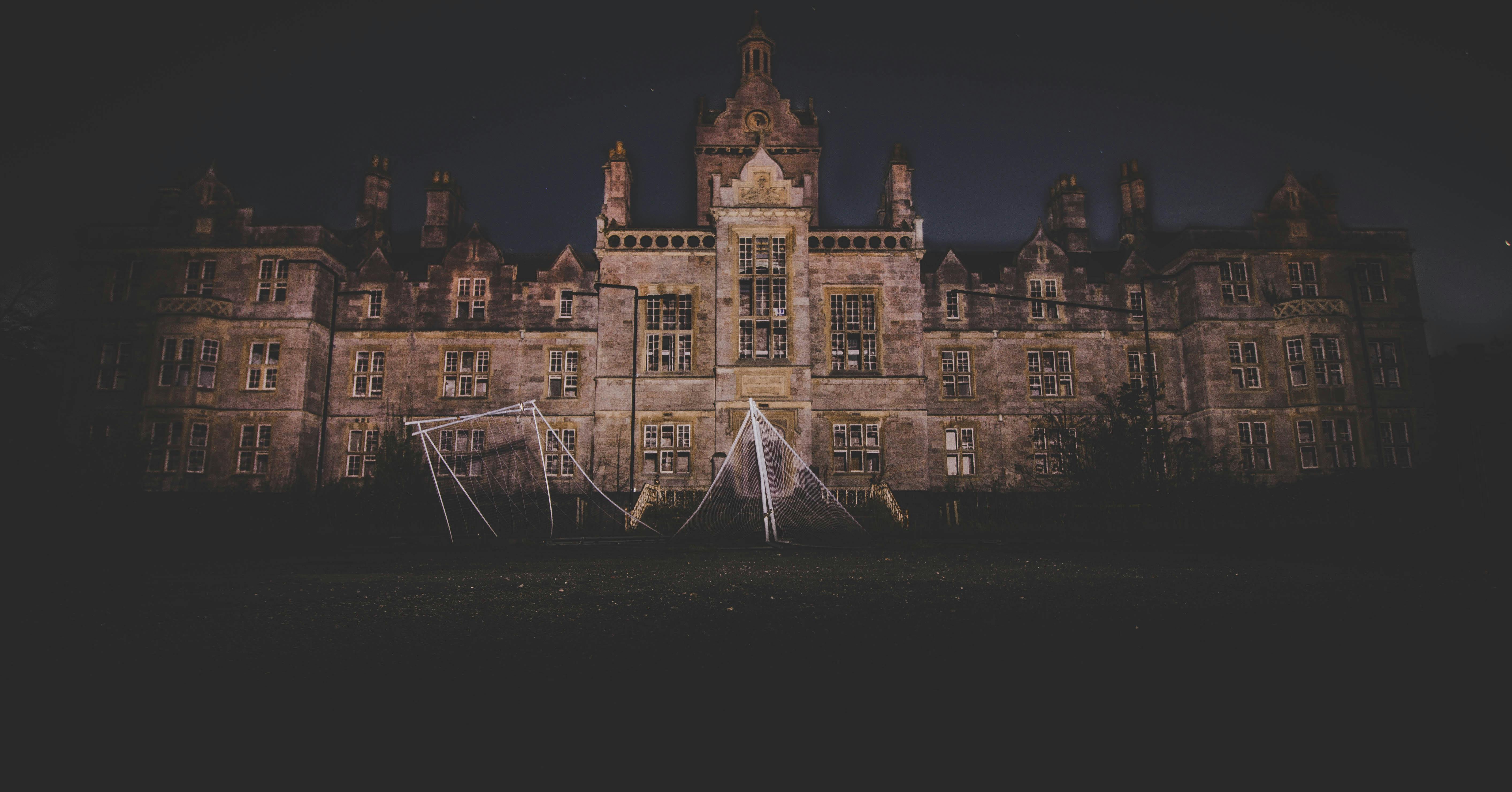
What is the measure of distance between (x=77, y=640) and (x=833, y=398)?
25510 mm

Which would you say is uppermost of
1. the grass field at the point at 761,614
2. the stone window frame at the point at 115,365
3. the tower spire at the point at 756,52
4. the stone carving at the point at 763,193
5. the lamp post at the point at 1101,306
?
the tower spire at the point at 756,52

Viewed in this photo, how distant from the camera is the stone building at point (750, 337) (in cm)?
2812

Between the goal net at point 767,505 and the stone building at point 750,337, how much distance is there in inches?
63.7

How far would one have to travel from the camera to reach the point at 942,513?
2166 centimetres

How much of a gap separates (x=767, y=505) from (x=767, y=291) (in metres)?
13.9

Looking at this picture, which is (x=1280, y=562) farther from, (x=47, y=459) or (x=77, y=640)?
(x=47, y=459)

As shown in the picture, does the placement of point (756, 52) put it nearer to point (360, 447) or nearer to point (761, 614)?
point (360, 447)

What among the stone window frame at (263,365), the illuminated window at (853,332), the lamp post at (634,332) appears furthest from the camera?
the illuminated window at (853,332)

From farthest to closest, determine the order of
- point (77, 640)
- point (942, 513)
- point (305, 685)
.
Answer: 1. point (942, 513)
2. point (77, 640)
3. point (305, 685)

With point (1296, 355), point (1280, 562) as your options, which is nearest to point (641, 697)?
point (1280, 562)

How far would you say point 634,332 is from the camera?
28000 mm

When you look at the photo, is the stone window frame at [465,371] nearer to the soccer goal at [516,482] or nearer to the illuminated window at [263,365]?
the soccer goal at [516,482]

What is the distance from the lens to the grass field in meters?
3.68

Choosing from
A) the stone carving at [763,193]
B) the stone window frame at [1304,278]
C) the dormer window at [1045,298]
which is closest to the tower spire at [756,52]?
the stone carving at [763,193]
